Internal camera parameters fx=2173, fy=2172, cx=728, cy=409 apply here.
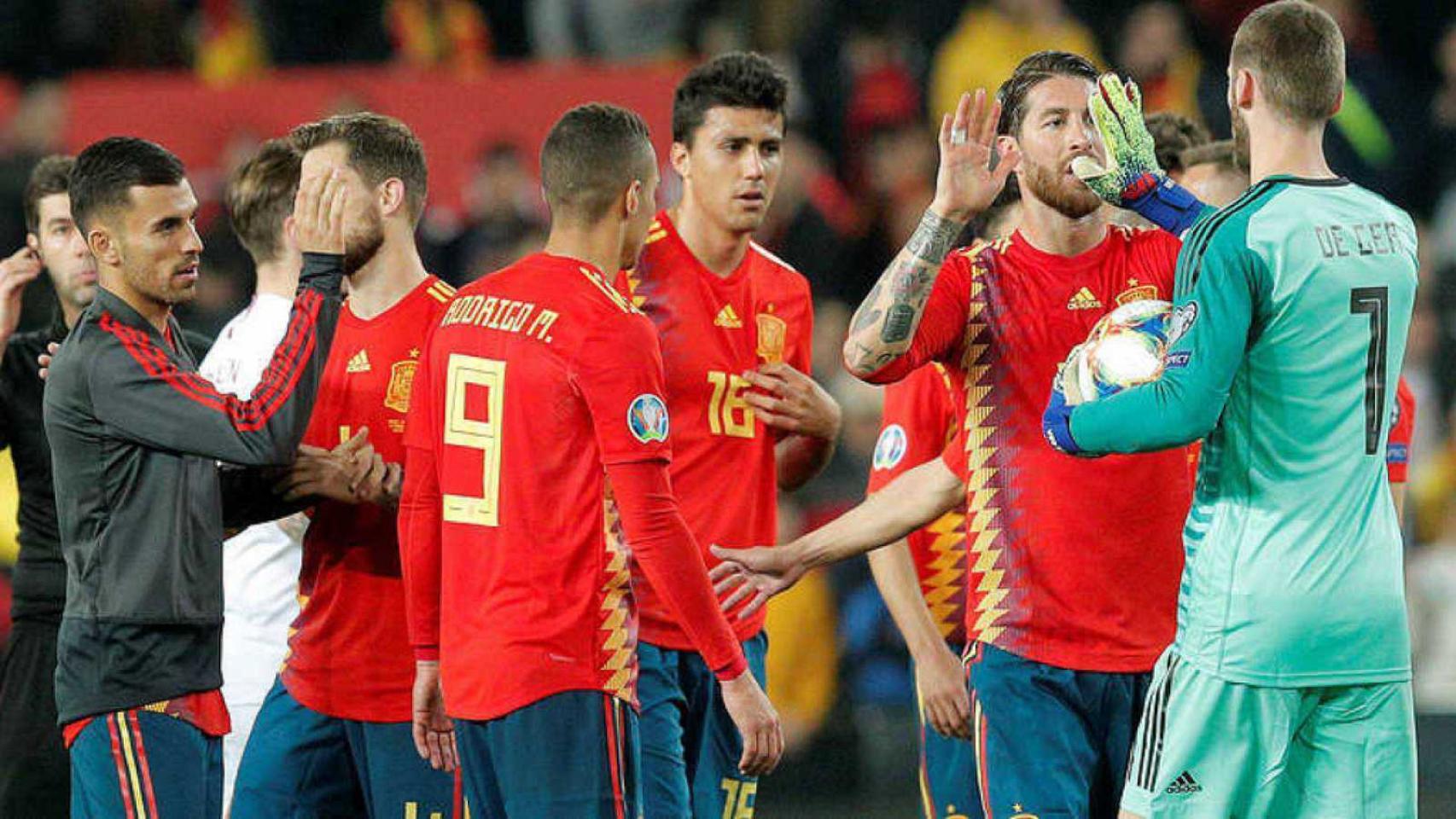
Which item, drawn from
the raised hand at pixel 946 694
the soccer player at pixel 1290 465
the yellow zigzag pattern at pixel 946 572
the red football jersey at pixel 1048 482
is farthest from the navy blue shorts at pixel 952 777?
the soccer player at pixel 1290 465

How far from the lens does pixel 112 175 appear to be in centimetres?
601

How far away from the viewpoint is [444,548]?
565 cm

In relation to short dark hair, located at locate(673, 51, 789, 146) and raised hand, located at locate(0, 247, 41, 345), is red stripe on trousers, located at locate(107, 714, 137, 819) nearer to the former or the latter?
raised hand, located at locate(0, 247, 41, 345)

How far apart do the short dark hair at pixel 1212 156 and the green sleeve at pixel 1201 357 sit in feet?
7.42

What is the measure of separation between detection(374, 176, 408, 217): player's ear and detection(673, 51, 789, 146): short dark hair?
1.25 meters

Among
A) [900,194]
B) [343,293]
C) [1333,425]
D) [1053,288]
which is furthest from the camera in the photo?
[900,194]

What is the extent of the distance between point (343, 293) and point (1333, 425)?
9.70 feet

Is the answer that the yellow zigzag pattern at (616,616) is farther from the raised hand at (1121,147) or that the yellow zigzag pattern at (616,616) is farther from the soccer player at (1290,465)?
the raised hand at (1121,147)

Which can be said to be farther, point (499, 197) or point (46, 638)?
point (499, 197)

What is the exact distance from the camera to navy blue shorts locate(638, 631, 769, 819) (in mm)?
6496

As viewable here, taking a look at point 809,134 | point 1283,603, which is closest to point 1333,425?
point 1283,603

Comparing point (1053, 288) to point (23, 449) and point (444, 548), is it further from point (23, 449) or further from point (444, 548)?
point (23, 449)

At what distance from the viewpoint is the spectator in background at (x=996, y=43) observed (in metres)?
14.2

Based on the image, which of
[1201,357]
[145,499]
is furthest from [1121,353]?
[145,499]
